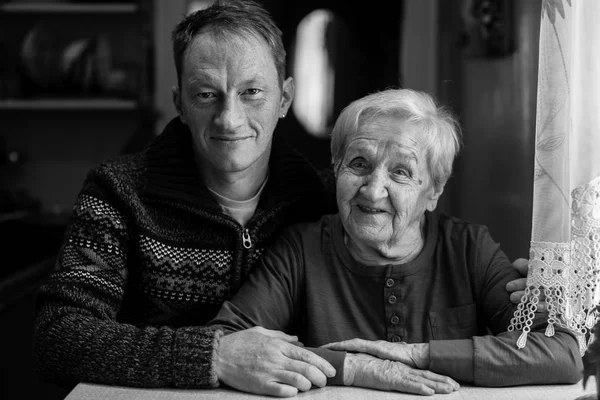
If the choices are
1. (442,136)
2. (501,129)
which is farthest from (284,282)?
(501,129)

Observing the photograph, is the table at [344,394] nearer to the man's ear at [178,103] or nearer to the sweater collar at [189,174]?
the sweater collar at [189,174]

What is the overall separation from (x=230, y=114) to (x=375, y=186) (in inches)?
15.9

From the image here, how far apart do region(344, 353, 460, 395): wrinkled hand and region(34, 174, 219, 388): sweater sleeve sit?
28 cm

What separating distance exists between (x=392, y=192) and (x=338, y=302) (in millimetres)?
289

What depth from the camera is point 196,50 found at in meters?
1.86

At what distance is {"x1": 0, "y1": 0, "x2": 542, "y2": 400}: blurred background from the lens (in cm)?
346

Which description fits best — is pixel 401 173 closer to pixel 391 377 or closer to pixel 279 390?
pixel 391 377

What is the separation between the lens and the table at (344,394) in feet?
4.75

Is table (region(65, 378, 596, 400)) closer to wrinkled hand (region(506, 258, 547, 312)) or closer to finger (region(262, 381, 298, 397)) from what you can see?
finger (region(262, 381, 298, 397))

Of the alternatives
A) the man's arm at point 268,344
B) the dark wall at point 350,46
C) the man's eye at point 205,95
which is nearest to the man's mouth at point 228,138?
the man's eye at point 205,95

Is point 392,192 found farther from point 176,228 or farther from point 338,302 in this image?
point 176,228

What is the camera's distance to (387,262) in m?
1.77

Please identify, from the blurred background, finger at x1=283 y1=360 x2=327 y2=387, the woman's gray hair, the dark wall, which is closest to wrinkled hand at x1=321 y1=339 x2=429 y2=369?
finger at x1=283 y1=360 x2=327 y2=387

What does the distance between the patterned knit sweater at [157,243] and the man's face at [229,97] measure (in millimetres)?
118
